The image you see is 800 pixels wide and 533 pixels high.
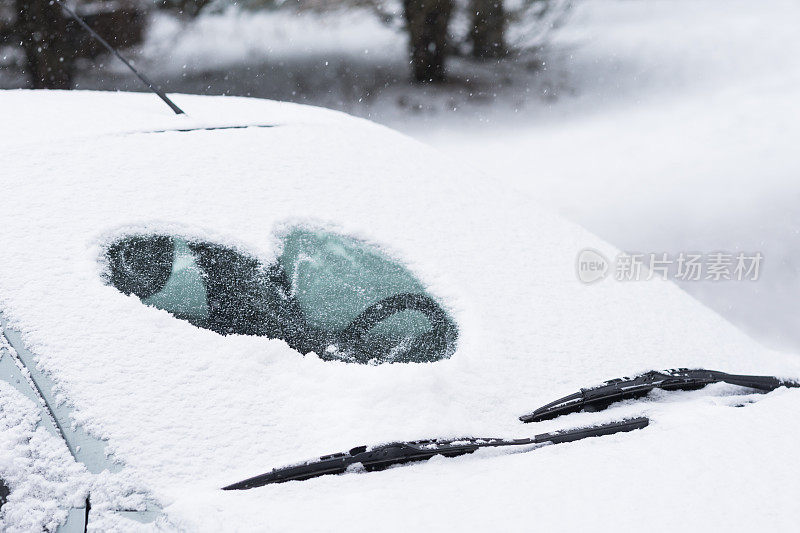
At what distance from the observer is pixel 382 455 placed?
1.15m

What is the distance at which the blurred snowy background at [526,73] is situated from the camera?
6.65 meters

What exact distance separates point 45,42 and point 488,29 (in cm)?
512

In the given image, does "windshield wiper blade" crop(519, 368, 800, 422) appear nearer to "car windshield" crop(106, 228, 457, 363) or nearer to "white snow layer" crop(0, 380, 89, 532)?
"car windshield" crop(106, 228, 457, 363)

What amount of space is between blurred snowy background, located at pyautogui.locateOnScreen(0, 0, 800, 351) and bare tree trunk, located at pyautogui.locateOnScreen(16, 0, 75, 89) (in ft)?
0.07

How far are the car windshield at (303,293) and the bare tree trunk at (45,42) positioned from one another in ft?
24.7

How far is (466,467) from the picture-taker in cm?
118

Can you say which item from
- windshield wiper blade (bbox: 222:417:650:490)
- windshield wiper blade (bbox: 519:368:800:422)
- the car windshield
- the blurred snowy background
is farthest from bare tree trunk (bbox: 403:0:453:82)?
Result: windshield wiper blade (bbox: 222:417:650:490)

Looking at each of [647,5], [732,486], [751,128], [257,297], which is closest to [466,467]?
[732,486]

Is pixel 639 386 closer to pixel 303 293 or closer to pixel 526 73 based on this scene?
pixel 303 293

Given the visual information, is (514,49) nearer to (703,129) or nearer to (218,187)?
(703,129)

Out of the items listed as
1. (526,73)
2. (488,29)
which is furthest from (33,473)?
(526,73)

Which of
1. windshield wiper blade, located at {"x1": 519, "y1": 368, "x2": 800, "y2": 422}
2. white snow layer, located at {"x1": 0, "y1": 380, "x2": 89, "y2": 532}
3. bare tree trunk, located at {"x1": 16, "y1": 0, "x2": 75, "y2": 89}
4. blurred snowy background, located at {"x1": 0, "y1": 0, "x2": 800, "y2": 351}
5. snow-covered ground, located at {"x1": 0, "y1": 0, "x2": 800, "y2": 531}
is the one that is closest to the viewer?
white snow layer, located at {"x1": 0, "y1": 380, "x2": 89, "y2": 532}

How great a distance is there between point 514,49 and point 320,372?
28.3ft

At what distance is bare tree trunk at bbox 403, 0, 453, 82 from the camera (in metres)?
8.60
